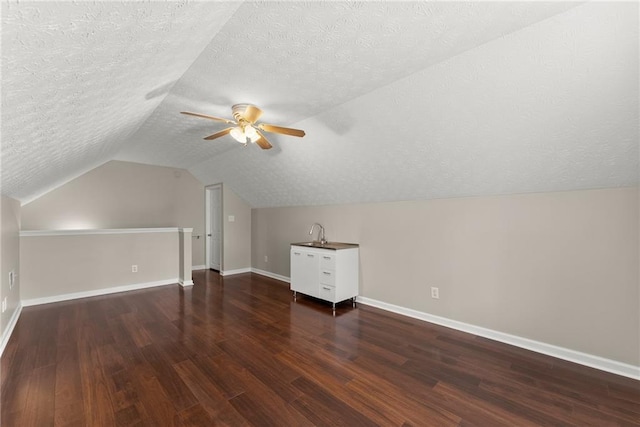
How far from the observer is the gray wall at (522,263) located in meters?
2.29

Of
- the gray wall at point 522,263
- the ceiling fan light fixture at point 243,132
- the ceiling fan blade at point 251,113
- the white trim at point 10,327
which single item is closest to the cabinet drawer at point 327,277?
the gray wall at point 522,263

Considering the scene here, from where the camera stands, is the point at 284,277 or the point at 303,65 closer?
the point at 303,65

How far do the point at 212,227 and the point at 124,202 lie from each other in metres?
1.77

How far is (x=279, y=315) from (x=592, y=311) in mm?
3136

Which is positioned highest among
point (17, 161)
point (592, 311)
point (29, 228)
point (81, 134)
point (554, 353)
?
point (81, 134)

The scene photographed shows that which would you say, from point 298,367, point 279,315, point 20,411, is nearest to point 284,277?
point 279,315

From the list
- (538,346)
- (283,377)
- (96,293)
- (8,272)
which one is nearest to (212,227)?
(96,293)

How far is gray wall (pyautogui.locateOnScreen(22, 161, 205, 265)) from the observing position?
15.6ft

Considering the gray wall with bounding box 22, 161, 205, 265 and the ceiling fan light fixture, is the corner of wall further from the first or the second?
the ceiling fan light fixture

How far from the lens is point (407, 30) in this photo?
Answer: 1.66 m

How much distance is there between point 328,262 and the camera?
383 centimetres

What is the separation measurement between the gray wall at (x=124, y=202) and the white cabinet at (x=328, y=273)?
10.8ft

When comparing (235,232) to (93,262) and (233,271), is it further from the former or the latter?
(93,262)

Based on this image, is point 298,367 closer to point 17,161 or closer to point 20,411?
point 20,411
